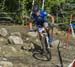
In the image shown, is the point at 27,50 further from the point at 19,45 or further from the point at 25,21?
the point at 25,21

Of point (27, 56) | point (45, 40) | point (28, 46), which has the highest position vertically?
point (45, 40)

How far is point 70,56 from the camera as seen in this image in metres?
10.9

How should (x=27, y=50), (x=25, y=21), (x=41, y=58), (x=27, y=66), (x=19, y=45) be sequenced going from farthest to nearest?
1. (x=25, y=21)
2. (x=19, y=45)
3. (x=27, y=50)
4. (x=41, y=58)
5. (x=27, y=66)

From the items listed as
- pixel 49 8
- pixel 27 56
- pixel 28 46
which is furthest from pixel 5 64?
pixel 49 8

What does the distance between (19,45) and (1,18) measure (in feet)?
21.7

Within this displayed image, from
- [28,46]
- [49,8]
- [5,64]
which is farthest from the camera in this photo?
[49,8]

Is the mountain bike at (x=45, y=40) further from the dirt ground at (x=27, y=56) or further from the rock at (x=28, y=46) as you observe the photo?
the rock at (x=28, y=46)

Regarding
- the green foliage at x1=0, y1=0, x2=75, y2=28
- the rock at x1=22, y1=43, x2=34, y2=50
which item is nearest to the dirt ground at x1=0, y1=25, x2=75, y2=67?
the rock at x1=22, y1=43, x2=34, y2=50

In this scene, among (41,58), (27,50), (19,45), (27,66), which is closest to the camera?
(27,66)

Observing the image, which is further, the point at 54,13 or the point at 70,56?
the point at 54,13

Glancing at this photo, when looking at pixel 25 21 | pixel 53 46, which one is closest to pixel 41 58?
pixel 53 46

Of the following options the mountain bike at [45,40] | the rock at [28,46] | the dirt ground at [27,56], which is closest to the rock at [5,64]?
the dirt ground at [27,56]

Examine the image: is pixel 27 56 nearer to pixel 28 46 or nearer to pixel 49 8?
pixel 28 46

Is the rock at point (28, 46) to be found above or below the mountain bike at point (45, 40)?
below
